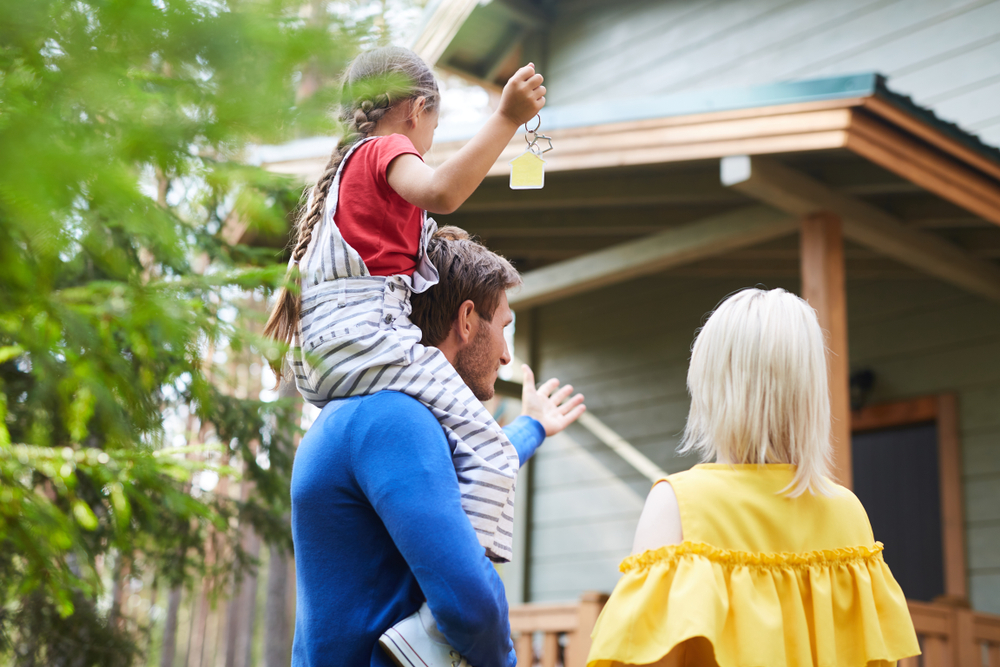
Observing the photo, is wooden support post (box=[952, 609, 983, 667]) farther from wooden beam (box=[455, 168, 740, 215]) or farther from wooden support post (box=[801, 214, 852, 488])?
wooden beam (box=[455, 168, 740, 215])

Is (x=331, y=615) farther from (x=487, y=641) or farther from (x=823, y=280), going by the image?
(x=823, y=280)

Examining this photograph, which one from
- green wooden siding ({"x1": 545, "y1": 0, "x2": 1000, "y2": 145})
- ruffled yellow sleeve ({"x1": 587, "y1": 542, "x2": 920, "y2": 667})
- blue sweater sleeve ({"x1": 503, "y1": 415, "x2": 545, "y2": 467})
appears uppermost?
green wooden siding ({"x1": 545, "y1": 0, "x2": 1000, "y2": 145})

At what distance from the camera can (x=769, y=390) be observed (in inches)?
64.1

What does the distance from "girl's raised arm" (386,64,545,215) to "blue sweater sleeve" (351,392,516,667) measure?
309mm

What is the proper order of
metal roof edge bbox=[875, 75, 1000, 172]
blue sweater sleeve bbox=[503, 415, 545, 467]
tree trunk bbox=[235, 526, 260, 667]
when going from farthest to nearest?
tree trunk bbox=[235, 526, 260, 667] < metal roof edge bbox=[875, 75, 1000, 172] < blue sweater sleeve bbox=[503, 415, 545, 467]

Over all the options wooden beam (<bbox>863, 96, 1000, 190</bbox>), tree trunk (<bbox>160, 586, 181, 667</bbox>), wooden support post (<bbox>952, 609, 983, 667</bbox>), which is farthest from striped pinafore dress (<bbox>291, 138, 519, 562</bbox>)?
tree trunk (<bbox>160, 586, 181, 667</bbox>)

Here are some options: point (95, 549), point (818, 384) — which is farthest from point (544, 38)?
point (818, 384)

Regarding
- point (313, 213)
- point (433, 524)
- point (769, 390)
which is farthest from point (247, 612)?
point (433, 524)

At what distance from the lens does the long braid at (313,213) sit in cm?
145

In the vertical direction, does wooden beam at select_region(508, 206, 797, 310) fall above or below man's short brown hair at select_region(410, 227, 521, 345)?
above

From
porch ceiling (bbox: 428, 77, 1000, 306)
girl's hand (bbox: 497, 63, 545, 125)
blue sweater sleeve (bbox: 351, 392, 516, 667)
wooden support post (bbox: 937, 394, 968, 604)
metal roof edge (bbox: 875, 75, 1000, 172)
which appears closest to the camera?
blue sweater sleeve (bbox: 351, 392, 516, 667)

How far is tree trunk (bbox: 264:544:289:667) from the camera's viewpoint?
22.3 ft

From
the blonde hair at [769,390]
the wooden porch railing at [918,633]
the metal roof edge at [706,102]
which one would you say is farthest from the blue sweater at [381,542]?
the wooden porch railing at [918,633]

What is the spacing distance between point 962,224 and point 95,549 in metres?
4.53
